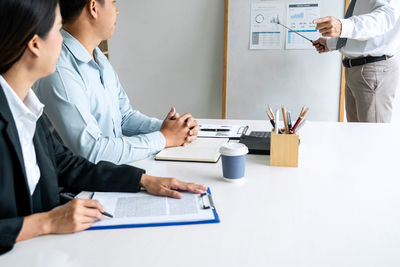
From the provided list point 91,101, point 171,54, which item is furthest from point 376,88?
point 91,101

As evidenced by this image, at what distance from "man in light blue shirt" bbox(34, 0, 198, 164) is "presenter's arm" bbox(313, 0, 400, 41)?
44.3 inches

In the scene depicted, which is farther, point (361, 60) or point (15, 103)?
point (361, 60)

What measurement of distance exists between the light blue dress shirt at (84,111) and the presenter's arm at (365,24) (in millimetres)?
1288

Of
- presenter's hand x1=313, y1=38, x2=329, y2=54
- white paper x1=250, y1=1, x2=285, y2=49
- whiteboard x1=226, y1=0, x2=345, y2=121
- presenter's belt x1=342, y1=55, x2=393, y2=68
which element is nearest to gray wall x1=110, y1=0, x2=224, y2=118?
whiteboard x1=226, y1=0, x2=345, y2=121

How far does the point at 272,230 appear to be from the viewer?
87 centimetres

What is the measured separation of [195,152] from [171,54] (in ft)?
7.22

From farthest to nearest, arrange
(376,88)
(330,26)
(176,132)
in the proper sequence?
1. (376,88)
2. (330,26)
3. (176,132)

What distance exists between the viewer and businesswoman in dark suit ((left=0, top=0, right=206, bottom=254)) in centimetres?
86

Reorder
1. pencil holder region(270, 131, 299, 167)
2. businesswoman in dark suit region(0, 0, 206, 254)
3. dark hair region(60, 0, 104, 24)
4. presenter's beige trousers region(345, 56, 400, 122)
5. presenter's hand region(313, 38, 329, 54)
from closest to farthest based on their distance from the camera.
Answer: businesswoman in dark suit region(0, 0, 206, 254)
pencil holder region(270, 131, 299, 167)
dark hair region(60, 0, 104, 24)
presenter's beige trousers region(345, 56, 400, 122)
presenter's hand region(313, 38, 329, 54)

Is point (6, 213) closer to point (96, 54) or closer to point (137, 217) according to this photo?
point (137, 217)

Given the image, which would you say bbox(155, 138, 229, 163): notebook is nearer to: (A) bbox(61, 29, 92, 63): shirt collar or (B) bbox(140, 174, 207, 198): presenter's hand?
(B) bbox(140, 174, 207, 198): presenter's hand

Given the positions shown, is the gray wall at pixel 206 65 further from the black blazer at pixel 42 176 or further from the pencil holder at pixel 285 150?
the black blazer at pixel 42 176

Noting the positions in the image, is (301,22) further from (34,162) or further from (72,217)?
(72,217)

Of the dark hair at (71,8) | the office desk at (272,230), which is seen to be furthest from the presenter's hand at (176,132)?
the dark hair at (71,8)
